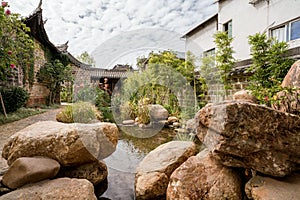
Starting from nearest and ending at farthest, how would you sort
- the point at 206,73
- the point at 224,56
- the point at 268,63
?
the point at 268,63 < the point at 224,56 < the point at 206,73

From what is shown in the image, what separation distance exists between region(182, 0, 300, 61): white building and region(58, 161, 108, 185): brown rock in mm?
3890

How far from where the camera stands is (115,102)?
7531mm

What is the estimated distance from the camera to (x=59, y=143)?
195 cm

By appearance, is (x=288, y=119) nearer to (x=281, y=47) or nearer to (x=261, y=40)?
(x=281, y=47)

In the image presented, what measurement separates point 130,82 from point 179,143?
560 cm

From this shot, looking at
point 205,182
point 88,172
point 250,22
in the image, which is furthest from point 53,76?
point 205,182

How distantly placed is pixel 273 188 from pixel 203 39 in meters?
8.72

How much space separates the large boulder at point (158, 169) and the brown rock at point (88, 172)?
0.49 metres

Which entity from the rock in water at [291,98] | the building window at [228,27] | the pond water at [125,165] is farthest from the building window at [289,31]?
the pond water at [125,165]

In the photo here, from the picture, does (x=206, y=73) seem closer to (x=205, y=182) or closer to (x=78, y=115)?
(x=78, y=115)

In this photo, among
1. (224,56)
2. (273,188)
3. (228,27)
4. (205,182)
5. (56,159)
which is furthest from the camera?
(228,27)

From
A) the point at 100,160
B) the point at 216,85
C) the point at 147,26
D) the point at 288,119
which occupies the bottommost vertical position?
the point at 100,160

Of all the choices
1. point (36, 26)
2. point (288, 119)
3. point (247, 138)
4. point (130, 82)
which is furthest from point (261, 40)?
point (36, 26)

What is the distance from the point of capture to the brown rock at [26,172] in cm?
168
